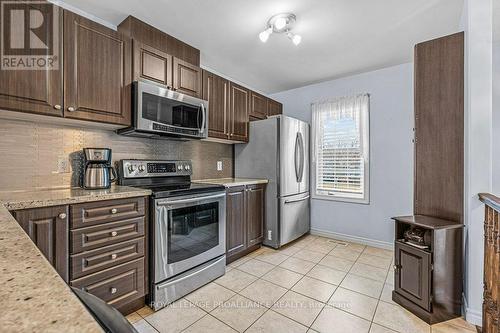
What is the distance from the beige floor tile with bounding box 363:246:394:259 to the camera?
10.0ft

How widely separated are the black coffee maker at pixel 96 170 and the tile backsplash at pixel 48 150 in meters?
0.15

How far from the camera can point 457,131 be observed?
1.95 m

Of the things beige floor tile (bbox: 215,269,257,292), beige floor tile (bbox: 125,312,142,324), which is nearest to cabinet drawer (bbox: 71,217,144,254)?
beige floor tile (bbox: 125,312,142,324)

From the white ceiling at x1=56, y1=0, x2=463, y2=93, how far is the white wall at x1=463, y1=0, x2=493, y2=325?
0.44 meters

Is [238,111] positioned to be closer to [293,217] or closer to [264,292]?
[293,217]

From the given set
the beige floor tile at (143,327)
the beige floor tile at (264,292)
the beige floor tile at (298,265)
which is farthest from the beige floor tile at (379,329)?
the beige floor tile at (143,327)

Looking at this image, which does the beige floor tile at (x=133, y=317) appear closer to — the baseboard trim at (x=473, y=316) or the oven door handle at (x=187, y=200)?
the oven door handle at (x=187, y=200)

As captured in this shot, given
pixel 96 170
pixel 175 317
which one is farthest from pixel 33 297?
pixel 96 170

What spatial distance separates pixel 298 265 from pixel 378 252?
124 centimetres

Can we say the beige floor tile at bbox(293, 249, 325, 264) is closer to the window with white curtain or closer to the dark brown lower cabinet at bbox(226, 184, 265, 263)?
the dark brown lower cabinet at bbox(226, 184, 265, 263)

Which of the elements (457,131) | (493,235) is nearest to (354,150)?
(457,131)

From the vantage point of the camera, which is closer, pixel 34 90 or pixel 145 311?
pixel 34 90

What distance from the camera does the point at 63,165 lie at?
1988 millimetres

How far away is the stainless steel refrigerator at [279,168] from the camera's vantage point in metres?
3.17
